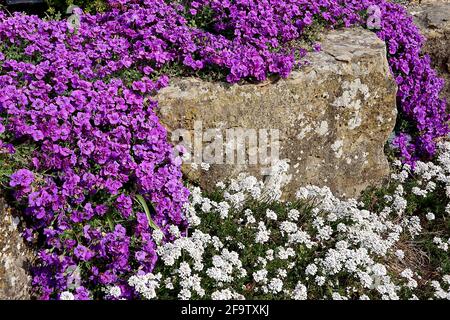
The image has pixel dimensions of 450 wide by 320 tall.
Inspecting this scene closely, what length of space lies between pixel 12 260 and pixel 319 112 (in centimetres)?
307

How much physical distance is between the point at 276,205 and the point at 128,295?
1636mm

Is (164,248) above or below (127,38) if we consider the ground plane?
below

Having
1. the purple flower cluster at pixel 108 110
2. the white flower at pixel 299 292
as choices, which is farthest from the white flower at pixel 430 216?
the purple flower cluster at pixel 108 110

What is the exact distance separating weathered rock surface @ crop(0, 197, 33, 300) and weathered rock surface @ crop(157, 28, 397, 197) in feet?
5.08

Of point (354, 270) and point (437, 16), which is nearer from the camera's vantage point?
point (354, 270)

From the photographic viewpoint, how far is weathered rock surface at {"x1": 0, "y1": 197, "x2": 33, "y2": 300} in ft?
13.1

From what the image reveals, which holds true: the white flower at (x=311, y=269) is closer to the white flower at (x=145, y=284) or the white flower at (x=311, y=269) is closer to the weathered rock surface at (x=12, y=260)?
the white flower at (x=145, y=284)

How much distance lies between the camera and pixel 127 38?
17.7 feet

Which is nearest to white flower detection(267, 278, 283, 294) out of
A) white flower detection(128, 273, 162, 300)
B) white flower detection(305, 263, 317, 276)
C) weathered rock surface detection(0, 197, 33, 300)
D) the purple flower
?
white flower detection(305, 263, 317, 276)

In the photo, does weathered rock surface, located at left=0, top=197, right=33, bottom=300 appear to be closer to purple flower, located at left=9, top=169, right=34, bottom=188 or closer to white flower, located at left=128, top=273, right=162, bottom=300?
purple flower, located at left=9, top=169, right=34, bottom=188

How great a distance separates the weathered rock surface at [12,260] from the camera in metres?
4.00
